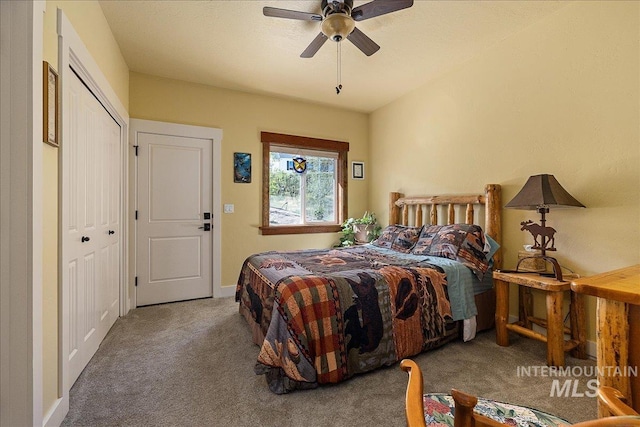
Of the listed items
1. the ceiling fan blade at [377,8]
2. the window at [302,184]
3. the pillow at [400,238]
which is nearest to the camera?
the ceiling fan blade at [377,8]

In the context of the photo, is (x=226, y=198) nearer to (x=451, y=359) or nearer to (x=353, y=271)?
(x=353, y=271)

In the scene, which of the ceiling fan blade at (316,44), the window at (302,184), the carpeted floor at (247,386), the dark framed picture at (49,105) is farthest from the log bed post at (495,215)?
the dark framed picture at (49,105)

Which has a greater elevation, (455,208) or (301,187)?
(301,187)

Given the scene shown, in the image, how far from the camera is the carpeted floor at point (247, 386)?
1.52 metres

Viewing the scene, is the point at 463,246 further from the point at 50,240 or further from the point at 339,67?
the point at 50,240

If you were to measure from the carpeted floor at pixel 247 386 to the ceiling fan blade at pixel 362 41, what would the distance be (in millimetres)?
2443

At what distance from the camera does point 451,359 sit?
210 centimetres

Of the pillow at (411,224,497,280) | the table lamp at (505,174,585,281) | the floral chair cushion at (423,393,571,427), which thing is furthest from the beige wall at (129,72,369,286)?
the floral chair cushion at (423,393,571,427)

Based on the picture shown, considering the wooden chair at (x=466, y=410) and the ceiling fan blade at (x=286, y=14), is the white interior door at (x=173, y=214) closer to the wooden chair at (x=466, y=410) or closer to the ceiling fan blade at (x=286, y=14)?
the ceiling fan blade at (x=286, y=14)

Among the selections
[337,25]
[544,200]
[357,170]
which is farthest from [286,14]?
[357,170]

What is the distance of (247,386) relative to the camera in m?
1.79

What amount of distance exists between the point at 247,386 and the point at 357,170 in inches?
137

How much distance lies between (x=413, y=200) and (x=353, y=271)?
192 cm

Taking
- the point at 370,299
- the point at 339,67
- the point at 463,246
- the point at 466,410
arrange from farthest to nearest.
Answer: the point at 339,67 < the point at 463,246 < the point at 370,299 < the point at 466,410
